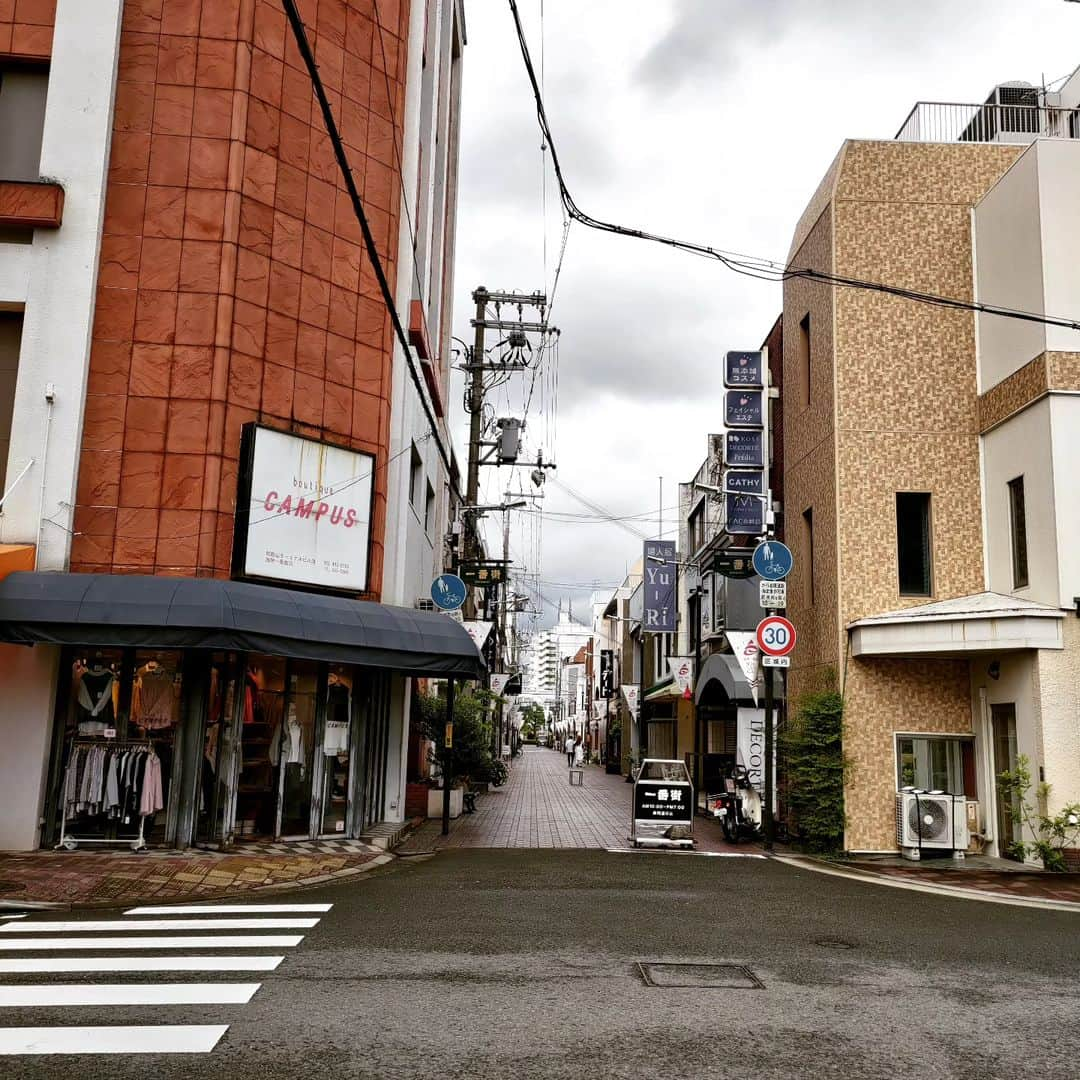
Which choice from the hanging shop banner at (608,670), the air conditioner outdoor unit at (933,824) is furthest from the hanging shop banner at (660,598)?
the hanging shop banner at (608,670)

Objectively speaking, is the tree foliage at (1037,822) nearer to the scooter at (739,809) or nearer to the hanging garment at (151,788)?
the scooter at (739,809)

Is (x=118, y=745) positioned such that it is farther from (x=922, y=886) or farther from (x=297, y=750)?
(x=922, y=886)

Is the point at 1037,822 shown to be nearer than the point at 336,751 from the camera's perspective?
Yes

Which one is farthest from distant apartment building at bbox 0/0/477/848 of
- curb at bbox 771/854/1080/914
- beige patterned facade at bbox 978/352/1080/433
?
beige patterned facade at bbox 978/352/1080/433

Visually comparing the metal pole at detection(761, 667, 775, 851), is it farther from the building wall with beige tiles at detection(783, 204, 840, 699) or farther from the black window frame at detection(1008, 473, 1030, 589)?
the black window frame at detection(1008, 473, 1030, 589)

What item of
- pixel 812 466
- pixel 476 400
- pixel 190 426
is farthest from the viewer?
pixel 476 400

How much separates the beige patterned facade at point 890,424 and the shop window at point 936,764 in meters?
0.25

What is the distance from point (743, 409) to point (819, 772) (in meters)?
8.09

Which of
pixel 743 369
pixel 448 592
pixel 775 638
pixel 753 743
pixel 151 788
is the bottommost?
pixel 151 788

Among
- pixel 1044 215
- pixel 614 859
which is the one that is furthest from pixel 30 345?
pixel 1044 215

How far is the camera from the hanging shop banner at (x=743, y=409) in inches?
877

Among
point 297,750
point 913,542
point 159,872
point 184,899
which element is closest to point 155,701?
point 297,750

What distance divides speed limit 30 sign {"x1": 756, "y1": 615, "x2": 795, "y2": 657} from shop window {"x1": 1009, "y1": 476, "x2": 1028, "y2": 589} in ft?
12.7

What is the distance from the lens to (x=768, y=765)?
758 inches
